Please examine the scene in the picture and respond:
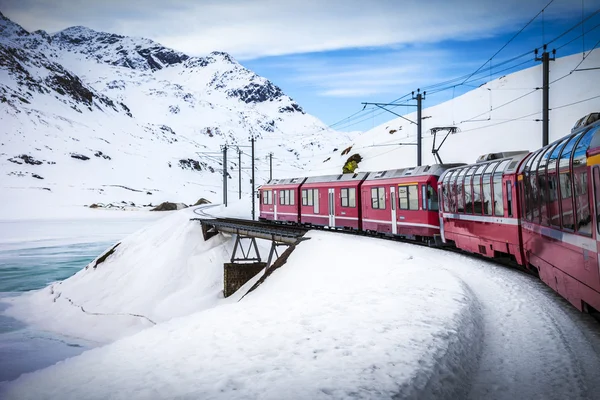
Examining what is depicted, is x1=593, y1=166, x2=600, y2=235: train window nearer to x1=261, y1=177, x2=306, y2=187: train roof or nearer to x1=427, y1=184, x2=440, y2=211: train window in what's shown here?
x1=427, y1=184, x2=440, y2=211: train window

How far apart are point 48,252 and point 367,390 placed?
57339mm

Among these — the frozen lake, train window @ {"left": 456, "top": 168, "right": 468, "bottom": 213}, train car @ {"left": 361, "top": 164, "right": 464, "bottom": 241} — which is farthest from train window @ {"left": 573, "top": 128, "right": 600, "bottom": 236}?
the frozen lake

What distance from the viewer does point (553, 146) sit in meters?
10.5

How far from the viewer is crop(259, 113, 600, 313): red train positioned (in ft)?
27.0

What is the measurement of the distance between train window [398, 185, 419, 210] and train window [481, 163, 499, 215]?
17.2 ft

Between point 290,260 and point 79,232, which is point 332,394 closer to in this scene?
point 290,260

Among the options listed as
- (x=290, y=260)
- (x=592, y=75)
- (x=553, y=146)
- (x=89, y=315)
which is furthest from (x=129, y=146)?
(x=553, y=146)

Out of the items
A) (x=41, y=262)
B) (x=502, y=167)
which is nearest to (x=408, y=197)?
(x=502, y=167)

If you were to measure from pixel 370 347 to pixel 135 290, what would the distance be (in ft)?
103

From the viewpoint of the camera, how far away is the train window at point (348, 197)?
86.2 feet

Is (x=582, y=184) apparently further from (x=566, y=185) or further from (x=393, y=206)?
(x=393, y=206)

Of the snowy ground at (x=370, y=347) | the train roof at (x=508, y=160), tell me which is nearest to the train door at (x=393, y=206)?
the train roof at (x=508, y=160)

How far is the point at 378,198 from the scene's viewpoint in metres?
23.8

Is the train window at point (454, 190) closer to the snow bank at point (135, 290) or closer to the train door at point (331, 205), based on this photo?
the train door at point (331, 205)
